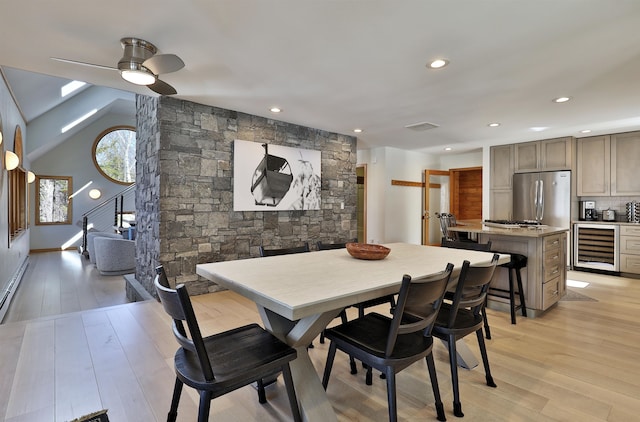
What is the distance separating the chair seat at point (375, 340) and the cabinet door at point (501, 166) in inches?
213

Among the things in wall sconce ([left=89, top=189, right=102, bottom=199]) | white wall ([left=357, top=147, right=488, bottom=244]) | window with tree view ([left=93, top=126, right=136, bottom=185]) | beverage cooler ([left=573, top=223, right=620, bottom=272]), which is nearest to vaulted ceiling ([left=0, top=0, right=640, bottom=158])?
beverage cooler ([left=573, top=223, right=620, bottom=272])

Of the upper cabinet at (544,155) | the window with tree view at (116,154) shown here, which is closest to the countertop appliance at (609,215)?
the upper cabinet at (544,155)

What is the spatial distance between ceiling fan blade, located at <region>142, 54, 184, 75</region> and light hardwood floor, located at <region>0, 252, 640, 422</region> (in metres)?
2.10

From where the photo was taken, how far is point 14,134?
194 inches

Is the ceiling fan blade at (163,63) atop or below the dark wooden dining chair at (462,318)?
atop

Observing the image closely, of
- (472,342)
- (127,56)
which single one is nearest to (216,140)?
(127,56)

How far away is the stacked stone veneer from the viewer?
12.0 ft

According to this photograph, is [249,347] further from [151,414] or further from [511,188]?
[511,188]

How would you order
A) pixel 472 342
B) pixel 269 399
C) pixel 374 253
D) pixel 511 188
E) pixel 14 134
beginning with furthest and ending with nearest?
1. pixel 511 188
2. pixel 14 134
3. pixel 472 342
4. pixel 374 253
5. pixel 269 399

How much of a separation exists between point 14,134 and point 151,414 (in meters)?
5.47

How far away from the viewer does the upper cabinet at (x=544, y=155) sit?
17.8 ft

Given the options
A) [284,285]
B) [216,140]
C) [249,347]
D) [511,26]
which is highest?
[511,26]

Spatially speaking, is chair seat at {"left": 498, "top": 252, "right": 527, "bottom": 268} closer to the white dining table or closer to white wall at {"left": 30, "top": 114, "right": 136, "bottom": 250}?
the white dining table

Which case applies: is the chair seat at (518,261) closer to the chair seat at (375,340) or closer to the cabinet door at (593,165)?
the chair seat at (375,340)
